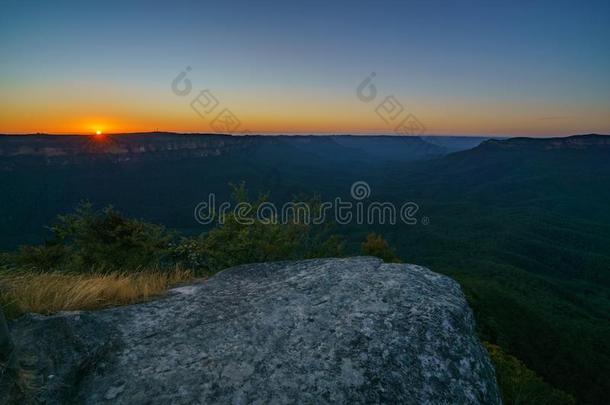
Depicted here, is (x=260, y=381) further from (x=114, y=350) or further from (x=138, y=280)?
(x=138, y=280)

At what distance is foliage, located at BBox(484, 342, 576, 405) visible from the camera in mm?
11838

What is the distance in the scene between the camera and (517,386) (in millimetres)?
14312

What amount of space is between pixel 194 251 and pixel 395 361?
9715 millimetres

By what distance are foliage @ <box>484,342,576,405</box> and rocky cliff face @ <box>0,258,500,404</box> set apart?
7138 mm

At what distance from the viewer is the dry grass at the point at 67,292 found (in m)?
4.81

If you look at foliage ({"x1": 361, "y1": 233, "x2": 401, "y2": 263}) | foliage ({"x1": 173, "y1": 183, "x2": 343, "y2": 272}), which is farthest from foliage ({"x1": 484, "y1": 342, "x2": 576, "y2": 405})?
foliage ({"x1": 361, "y1": 233, "x2": 401, "y2": 263})

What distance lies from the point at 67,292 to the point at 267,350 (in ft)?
10.4

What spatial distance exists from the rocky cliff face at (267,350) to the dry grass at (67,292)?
19.7 inches

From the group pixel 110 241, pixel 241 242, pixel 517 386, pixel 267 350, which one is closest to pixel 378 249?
pixel 517 386

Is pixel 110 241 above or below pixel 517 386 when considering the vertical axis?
above

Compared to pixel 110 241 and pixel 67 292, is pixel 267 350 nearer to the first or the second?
pixel 67 292

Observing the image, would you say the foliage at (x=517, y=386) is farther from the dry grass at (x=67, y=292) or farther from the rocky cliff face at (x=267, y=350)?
the dry grass at (x=67, y=292)

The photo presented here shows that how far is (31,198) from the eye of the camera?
105250mm

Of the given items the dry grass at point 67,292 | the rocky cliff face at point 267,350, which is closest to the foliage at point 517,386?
the rocky cliff face at point 267,350
